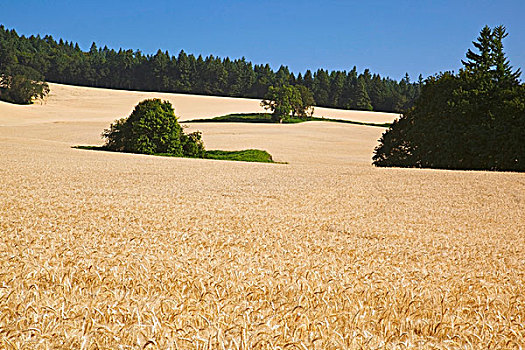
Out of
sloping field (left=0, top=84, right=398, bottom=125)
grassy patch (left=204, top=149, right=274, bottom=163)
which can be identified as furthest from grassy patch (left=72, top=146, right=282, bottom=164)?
sloping field (left=0, top=84, right=398, bottom=125)

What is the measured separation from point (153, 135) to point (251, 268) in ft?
89.4

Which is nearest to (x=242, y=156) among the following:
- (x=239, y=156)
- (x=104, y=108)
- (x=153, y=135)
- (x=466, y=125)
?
(x=239, y=156)

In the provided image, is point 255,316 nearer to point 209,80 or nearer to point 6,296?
point 6,296

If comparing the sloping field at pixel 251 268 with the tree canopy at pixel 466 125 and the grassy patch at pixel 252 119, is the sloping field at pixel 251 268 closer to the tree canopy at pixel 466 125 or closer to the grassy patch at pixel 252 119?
the tree canopy at pixel 466 125

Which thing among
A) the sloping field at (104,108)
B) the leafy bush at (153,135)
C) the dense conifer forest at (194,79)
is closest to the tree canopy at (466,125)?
the leafy bush at (153,135)

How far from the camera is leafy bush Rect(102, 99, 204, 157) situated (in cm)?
3030

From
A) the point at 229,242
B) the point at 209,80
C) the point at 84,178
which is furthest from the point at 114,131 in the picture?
the point at 209,80

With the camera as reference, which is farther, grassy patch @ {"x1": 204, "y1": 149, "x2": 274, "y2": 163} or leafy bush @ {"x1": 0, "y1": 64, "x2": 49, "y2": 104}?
leafy bush @ {"x1": 0, "y1": 64, "x2": 49, "y2": 104}

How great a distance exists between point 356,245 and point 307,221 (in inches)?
91.0

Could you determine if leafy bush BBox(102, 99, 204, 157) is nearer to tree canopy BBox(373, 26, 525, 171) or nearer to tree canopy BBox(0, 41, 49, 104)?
tree canopy BBox(373, 26, 525, 171)

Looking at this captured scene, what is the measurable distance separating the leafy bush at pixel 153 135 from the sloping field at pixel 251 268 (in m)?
15.9

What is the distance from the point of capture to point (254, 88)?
109375 mm

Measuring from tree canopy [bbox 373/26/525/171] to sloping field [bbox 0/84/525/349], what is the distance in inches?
513

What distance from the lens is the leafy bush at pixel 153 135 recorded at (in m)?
30.3
